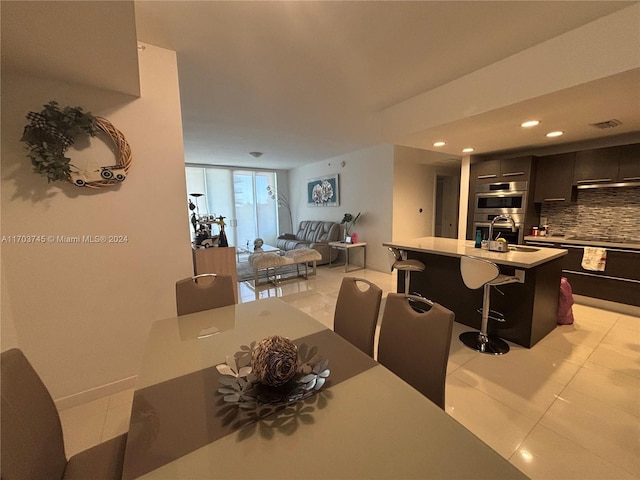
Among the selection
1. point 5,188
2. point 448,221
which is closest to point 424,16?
point 5,188

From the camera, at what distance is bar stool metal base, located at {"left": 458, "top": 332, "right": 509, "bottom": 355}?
2490mm

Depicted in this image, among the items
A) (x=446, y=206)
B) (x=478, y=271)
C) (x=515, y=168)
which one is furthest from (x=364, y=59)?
(x=446, y=206)

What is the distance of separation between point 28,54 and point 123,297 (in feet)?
5.13

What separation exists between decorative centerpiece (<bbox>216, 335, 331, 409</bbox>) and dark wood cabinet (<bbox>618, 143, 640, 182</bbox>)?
4536mm

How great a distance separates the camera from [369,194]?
571 centimetres

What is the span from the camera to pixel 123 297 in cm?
204

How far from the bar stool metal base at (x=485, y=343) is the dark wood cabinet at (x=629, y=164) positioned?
2.68 metres

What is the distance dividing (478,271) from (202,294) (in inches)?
88.2

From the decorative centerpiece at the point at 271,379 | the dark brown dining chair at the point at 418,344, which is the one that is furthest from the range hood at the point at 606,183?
the decorative centerpiece at the point at 271,379

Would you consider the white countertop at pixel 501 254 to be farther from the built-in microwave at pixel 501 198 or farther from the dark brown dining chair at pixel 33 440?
the dark brown dining chair at pixel 33 440

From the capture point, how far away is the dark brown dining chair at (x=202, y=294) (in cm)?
178

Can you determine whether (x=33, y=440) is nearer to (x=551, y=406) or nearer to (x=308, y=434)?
(x=308, y=434)

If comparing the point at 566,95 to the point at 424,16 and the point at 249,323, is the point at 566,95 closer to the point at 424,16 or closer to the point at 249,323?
the point at 424,16

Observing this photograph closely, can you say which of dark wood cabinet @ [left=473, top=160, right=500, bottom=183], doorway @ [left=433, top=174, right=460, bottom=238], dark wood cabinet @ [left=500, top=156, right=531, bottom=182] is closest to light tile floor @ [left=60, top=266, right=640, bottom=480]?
dark wood cabinet @ [left=500, top=156, right=531, bottom=182]
